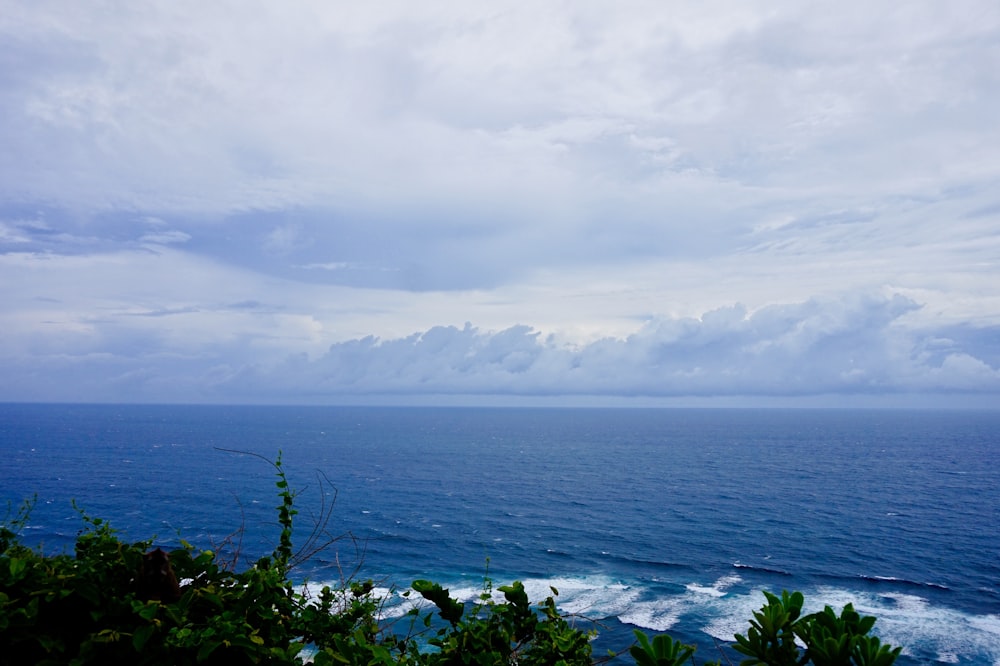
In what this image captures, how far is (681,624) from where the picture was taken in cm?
4159

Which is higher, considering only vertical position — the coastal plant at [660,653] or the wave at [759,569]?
the coastal plant at [660,653]

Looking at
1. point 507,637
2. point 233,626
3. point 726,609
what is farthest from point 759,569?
point 233,626

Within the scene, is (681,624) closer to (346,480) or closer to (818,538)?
(818,538)

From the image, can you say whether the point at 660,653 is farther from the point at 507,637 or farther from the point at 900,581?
the point at 900,581

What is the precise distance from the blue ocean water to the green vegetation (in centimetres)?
443

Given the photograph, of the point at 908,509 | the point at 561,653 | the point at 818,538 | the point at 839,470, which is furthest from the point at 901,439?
the point at 561,653

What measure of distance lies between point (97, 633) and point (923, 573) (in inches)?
2617

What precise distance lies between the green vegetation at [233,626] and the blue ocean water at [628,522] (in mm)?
4428

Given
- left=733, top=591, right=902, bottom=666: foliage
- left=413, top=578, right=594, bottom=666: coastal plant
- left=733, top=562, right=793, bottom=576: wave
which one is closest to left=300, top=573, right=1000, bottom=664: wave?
left=733, top=562, right=793, bottom=576: wave

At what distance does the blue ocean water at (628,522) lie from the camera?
4591cm

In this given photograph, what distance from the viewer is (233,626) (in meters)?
4.05

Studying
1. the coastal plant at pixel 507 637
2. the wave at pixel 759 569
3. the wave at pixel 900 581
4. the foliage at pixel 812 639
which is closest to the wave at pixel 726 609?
the wave at pixel 900 581

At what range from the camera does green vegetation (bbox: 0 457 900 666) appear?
3672 millimetres

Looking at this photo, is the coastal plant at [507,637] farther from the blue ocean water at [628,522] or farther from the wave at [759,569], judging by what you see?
the wave at [759,569]
